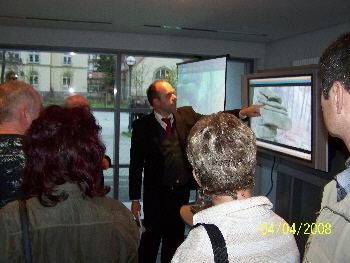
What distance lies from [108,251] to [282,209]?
5.57ft

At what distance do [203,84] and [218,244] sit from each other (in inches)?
118

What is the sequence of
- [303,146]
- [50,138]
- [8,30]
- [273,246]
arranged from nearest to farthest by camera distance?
[273,246], [50,138], [303,146], [8,30]

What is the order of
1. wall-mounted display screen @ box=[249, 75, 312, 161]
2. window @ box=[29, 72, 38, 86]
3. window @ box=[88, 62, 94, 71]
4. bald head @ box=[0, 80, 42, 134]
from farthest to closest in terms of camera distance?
window @ box=[88, 62, 94, 71] < window @ box=[29, 72, 38, 86] < wall-mounted display screen @ box=[249, 75, 312, 161] < bald head @ box=[0, 80, 42, 134]

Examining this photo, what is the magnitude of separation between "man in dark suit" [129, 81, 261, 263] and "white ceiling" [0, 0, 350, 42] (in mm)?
1072

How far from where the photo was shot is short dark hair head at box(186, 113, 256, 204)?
3.00 ft

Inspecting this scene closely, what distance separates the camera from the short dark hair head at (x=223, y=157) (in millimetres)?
915

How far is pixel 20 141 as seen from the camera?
1344 mm

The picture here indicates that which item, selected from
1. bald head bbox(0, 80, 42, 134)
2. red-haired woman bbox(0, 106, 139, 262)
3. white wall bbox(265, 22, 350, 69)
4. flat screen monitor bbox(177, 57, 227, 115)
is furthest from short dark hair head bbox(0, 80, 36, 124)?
white wall bbox(265, 22, 350, 69)

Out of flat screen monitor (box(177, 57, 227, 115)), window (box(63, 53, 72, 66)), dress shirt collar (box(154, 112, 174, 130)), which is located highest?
window (box(63, 53, 72, 66))

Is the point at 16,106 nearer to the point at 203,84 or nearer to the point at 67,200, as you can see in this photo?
the point at 67,200

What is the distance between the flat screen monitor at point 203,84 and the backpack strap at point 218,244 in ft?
8.24

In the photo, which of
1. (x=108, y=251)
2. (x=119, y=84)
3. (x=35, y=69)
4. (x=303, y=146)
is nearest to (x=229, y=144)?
(x=108, y=251)

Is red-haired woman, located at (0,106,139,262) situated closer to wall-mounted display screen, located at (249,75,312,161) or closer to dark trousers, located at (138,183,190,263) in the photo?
wall-mounted display screen, located at (249,75,312,161)

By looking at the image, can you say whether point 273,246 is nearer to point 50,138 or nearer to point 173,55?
point 50,138
